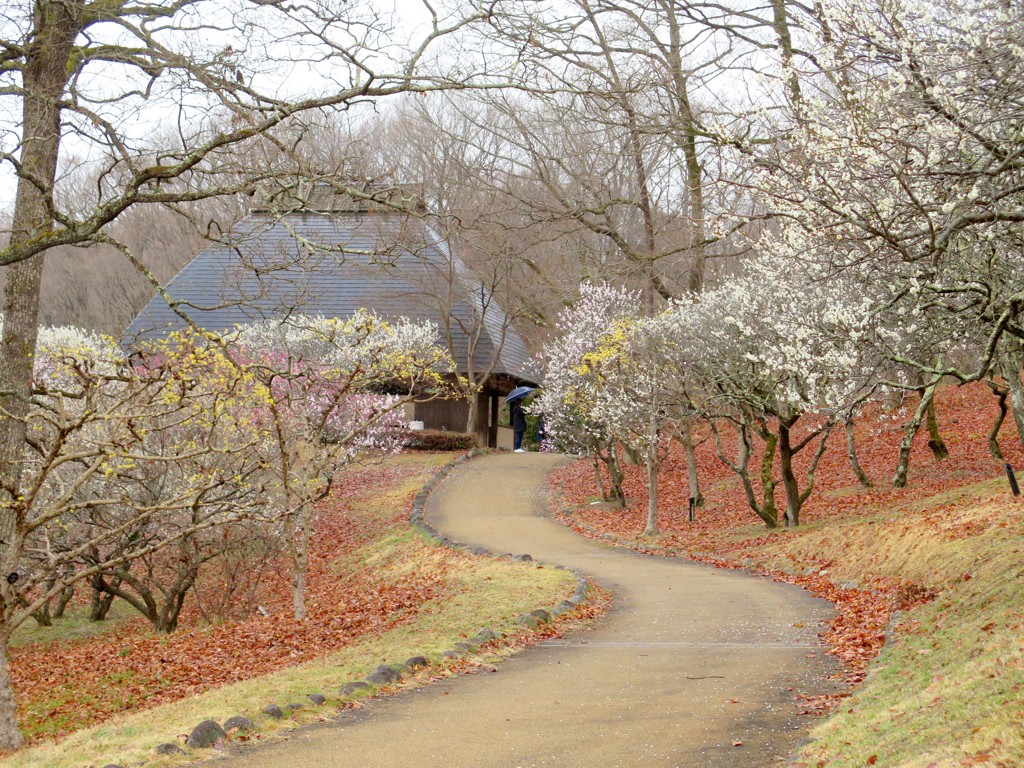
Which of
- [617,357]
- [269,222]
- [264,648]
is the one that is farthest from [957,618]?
[617,357]

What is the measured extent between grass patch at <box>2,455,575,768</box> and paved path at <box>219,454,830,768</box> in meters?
0.59

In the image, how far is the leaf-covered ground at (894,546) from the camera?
585cm

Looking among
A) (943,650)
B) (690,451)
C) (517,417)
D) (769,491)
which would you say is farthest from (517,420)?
(943,650)

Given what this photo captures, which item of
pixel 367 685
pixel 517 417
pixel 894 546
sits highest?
pixel 517 417

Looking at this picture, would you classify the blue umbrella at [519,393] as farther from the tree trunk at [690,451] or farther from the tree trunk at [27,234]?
the tree trunk at [27,234]

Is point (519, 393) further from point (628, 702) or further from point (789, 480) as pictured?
point (628, 702)

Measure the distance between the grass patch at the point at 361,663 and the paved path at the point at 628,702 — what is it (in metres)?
0.59

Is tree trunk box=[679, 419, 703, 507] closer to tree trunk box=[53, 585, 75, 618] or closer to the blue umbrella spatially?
tree trunk box=[53, 585, 75, 618]

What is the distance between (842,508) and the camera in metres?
20.3

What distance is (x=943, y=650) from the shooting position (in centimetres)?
809

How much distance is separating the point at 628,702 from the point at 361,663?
2927 millimetres

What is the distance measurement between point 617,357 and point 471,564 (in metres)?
7.52

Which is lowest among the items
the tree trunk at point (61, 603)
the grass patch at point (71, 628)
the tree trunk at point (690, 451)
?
the grass patch at point (71, 628)

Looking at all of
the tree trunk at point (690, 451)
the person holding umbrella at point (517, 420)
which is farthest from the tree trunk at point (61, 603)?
the person holding umbrella at point (517, 420)
